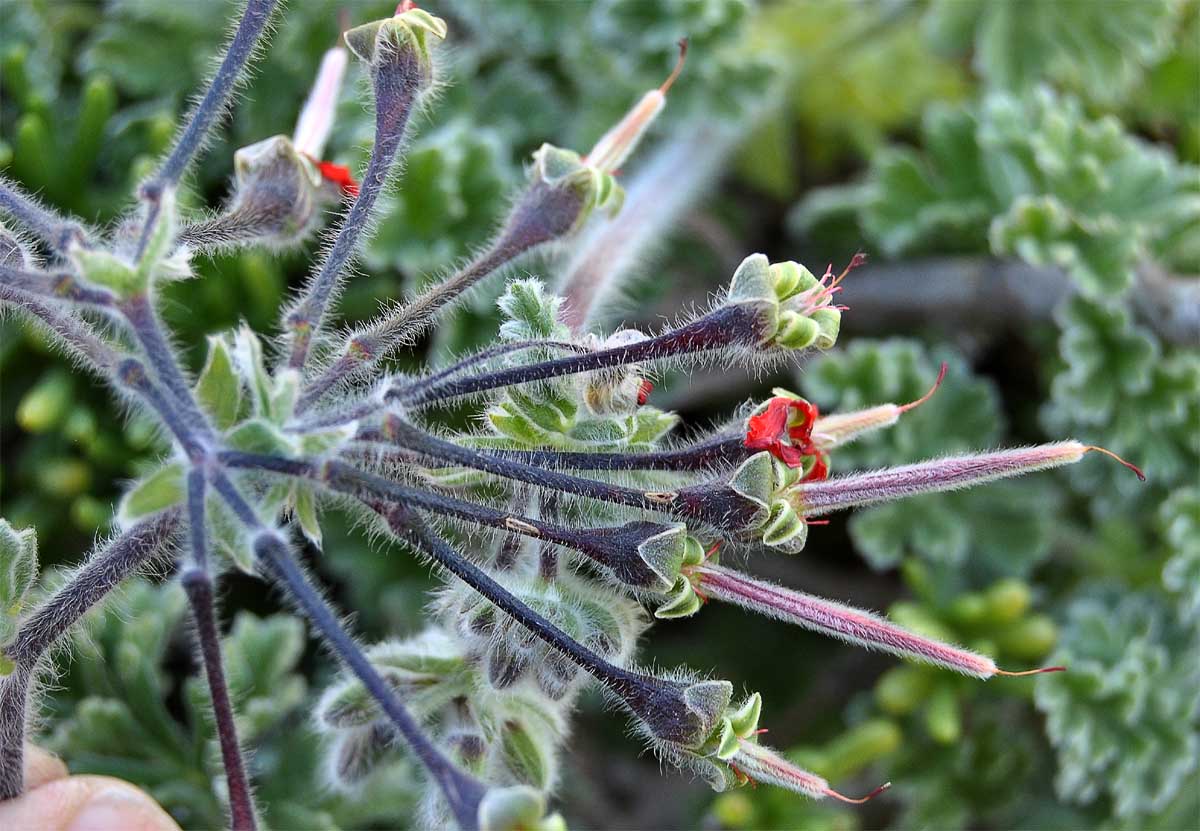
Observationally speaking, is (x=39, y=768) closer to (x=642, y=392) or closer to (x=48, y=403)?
(x=48, y=403)

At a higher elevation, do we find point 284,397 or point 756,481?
point 284,397

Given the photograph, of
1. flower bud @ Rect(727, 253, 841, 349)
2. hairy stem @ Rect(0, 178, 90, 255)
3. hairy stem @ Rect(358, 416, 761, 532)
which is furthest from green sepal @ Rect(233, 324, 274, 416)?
flower bud @ Rect(727, 253, 841, 349)

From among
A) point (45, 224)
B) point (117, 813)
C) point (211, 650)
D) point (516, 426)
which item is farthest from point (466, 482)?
point (117, 813)

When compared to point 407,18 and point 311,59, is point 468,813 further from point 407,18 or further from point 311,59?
point 311,59

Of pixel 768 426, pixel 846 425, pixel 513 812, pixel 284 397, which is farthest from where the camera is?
pixel 846 425

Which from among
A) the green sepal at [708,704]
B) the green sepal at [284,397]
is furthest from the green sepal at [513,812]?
the green sepal at [284,397]

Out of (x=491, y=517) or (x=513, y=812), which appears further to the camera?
(x=491, y=517)
